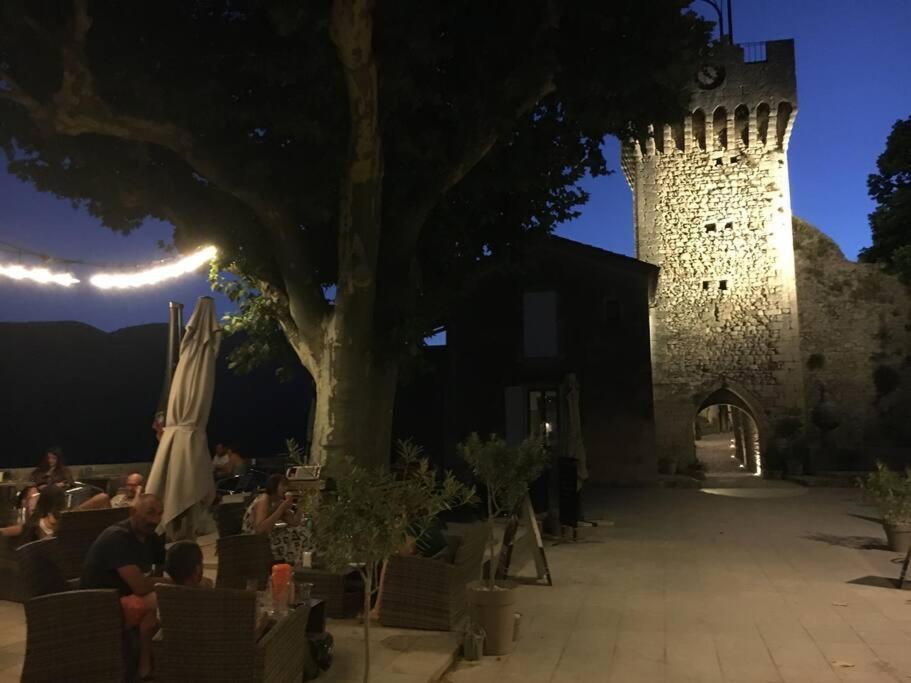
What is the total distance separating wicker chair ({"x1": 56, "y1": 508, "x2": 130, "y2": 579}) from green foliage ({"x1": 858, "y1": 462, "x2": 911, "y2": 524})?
26.8ft

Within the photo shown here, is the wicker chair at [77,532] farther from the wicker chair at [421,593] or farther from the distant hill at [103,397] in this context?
the distant hill at [103,397]

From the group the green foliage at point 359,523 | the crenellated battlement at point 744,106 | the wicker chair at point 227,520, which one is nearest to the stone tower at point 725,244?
the crenellated battlement at point 744,106

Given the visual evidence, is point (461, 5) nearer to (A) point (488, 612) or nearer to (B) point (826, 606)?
(A) point (488, 612)

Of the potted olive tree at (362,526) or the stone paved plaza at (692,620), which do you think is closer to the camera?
the potted olive tree at (362,526)

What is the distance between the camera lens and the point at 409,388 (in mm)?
19391

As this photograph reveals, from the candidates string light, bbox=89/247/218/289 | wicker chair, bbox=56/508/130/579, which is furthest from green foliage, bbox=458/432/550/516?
string light, bbox=89/247/218/289

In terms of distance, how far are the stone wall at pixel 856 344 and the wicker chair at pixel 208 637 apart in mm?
23392

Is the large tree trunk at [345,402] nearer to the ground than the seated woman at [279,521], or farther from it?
farther from it

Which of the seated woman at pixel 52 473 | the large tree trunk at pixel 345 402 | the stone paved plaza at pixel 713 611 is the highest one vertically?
the large tree trunk at pixel 345 402

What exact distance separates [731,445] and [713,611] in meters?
30.9

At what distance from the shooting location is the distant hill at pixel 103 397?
896 inches

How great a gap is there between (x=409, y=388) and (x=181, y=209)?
37.5 ft

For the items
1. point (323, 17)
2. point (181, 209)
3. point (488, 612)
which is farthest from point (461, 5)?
point (488, 612)

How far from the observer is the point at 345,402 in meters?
7.53
